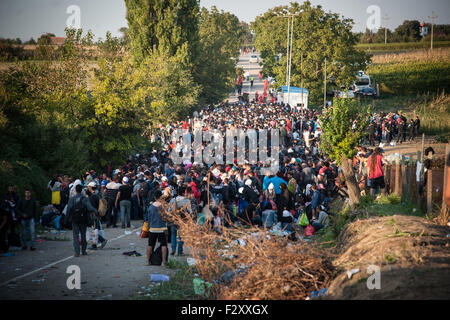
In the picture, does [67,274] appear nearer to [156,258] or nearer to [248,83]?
[156,258]

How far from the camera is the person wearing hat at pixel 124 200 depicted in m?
14.9

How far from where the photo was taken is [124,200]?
1497 cm

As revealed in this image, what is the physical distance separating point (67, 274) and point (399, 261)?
19.9ft

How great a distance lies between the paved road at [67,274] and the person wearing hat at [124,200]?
2125 mm

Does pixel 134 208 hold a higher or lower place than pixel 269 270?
lower

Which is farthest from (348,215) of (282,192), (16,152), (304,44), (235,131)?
(304,44)

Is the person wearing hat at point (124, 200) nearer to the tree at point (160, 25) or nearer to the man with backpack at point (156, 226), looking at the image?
the man with backpack at point (156, 226)

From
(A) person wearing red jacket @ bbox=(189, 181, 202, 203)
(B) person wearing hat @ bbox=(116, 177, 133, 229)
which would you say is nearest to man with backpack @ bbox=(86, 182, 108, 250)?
(B) person wearing hat @ bbox=(116, 177, 133, 229)

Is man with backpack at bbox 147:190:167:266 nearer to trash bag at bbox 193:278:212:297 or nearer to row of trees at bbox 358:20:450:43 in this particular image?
trash bag at bbox 193:278:212:297

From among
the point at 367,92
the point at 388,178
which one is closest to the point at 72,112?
the point at 388,178

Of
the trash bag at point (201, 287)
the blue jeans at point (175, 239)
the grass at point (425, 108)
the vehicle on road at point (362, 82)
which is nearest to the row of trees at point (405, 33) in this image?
the vehicle on road at point (362, 82)

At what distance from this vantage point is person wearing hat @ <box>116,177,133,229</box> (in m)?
14.9

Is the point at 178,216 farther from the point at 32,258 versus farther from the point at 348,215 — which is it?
the point at 348,215
